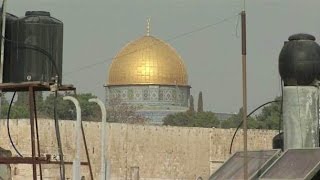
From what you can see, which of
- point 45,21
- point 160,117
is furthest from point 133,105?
point 45,21

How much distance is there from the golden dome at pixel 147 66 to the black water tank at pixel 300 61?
185 ft

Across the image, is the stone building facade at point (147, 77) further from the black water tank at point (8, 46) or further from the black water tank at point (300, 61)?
the black water tank at point (300, 61)

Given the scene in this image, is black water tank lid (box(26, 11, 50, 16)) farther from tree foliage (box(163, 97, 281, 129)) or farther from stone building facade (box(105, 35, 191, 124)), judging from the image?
stone building facade (box(105, 35, 191, 124))

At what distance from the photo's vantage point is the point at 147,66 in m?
65.3

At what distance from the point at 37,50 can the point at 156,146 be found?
94.4 ft

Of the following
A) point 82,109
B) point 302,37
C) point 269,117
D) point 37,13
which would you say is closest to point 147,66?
point 82,109

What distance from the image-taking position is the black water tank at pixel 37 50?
380 inches

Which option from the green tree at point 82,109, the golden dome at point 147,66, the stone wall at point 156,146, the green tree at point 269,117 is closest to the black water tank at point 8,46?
the stone wall at point 156,146

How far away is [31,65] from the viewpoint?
9.64 meters

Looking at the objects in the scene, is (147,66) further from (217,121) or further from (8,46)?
(8,46)

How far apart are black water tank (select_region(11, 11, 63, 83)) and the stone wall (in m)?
24.3

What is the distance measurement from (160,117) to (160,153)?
28351 mm

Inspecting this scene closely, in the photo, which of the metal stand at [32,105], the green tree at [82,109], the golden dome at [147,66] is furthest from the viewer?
the golden dome at [147,66]

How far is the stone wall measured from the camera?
34812mm
